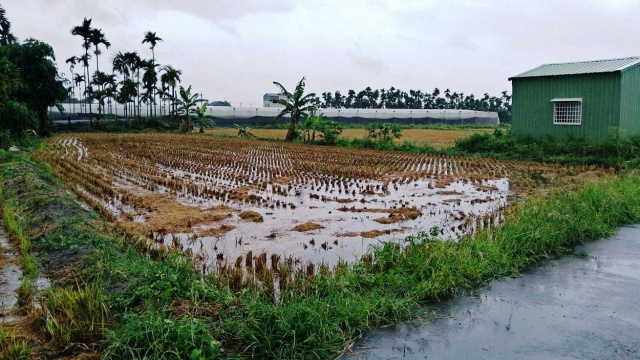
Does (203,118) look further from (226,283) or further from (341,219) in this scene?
(226,283)

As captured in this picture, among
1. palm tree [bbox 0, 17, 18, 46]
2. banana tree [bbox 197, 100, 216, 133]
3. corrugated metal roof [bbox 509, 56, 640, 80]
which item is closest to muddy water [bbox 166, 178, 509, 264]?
corrugated metal roof [bbox 509, 56, 640, 80]

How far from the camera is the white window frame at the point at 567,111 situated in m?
18.2

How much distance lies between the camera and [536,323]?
4.30 metres

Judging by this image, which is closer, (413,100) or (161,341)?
(161,341)

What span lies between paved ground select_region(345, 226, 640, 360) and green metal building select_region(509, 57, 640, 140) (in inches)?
535

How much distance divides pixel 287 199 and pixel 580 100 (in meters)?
13.5

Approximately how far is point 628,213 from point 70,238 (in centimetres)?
849

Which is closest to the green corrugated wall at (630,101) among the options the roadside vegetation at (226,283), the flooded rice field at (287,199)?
the flooded rice field at (287,199)

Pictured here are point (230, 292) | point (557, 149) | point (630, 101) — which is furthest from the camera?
point (557, 149)

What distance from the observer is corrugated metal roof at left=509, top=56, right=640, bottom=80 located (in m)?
17.5

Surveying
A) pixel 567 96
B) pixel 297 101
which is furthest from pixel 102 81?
pixel 567 96

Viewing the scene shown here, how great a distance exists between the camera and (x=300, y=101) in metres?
27.2

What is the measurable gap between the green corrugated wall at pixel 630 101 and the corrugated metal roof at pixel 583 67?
1.24ft

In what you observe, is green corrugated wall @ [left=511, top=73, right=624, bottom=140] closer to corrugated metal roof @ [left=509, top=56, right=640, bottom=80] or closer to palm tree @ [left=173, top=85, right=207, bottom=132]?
corrugated metal roof @ [left=509, top=56, right=640, bottom=80]
